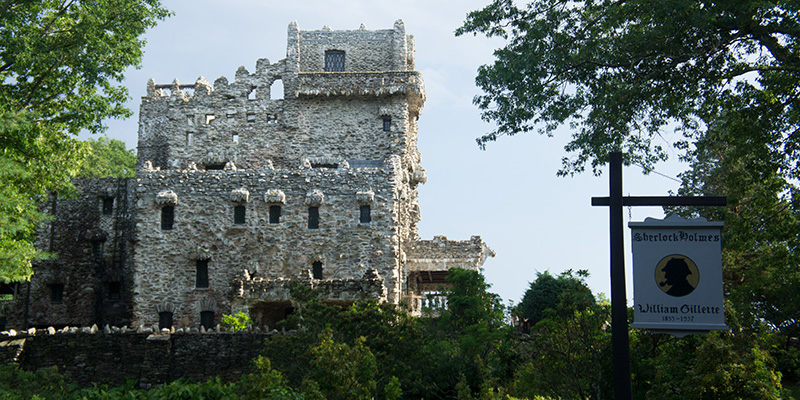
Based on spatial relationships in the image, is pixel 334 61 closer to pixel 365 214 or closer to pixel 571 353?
pixel 365 214

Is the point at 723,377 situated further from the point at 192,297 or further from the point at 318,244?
the point at 192,297

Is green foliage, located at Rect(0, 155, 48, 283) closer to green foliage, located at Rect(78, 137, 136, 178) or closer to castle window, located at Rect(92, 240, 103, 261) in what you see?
castle window, located at Rect(92, 240, 103, 261)

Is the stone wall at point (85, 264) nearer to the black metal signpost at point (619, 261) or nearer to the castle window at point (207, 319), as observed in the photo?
the castle window at point (207, 319)

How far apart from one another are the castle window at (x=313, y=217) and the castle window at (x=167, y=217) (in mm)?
6109

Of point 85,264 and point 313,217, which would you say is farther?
point 85,264

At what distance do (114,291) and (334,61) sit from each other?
16.5 metres

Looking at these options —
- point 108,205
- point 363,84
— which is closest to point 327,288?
point 363,84

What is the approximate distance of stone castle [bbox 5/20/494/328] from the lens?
112ft

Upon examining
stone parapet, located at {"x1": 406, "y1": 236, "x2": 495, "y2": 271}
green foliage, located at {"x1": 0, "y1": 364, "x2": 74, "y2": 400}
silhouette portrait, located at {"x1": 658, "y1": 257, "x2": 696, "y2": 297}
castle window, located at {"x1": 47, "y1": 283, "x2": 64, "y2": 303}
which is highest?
stone parapet, located at {"x1": 406, "y1": 236, "x2": 495, "y2": 271}

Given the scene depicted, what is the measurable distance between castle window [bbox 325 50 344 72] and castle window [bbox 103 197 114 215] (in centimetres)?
1312

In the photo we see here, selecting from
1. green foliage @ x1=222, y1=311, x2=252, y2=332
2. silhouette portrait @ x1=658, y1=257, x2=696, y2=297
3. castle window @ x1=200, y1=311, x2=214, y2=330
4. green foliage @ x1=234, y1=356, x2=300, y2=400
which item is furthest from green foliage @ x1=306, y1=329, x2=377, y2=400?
castle window @ x1=200, y1=311, x2=214, y2=330

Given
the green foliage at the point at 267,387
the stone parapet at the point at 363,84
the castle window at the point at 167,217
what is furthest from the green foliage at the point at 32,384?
the stone parapet at the point at 363,84

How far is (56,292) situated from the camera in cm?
4009

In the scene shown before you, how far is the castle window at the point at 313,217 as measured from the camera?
34.5 meters
